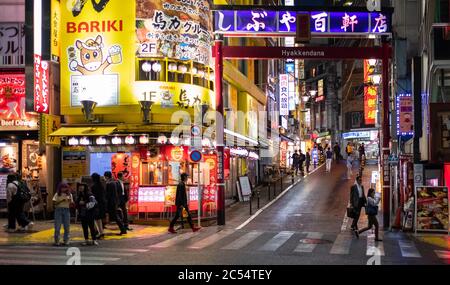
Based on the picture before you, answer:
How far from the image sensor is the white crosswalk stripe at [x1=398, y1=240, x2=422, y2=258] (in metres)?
14.9

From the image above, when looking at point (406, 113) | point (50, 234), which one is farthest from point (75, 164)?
point (406, 113)

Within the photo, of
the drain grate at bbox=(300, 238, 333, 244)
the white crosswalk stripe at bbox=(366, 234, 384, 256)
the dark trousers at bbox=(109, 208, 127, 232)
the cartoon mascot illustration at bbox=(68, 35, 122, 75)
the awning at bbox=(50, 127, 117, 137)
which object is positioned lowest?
the white crosswalk stripe at bbox=(366, 234, 384, 256)

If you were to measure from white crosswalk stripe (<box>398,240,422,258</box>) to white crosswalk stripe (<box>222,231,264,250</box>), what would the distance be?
442 cm

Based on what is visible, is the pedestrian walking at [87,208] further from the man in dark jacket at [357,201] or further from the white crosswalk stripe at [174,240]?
the man in dark jacket at [357,201]

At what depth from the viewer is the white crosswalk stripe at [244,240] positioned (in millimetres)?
15965

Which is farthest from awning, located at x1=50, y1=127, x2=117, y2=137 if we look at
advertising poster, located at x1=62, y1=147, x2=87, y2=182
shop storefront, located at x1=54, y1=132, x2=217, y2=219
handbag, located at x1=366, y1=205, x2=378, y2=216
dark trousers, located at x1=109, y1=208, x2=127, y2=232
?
handbag, located at x1=366, y1=205, x2=378, y2=216

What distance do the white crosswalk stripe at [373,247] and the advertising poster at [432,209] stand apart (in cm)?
209

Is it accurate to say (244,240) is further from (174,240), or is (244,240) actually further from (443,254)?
(443,254)

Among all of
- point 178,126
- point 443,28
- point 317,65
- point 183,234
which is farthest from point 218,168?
point 317,65

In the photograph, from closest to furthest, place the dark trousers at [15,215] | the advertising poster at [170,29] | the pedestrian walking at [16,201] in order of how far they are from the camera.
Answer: the pedestrian walking at [16,201]
the dark trousers at [15,215]
the advertising poster at [170,29]

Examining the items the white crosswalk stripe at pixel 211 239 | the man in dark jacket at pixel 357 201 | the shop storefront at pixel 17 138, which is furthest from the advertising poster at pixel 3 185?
the man in dark jacket at pixel 357 201

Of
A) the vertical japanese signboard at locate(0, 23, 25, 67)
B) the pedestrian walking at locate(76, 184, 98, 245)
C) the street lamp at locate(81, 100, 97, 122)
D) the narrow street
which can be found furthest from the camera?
the vertical japanese signboard at locate(0, 23, 25, 67)

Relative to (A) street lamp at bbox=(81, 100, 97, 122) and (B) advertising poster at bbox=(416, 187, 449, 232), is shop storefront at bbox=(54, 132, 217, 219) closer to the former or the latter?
(A) street lamp at bbox=(81, 100, 97, 122)

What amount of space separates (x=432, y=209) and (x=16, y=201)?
46.4 feet
